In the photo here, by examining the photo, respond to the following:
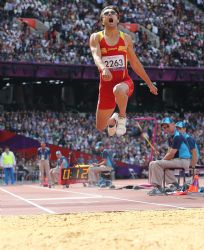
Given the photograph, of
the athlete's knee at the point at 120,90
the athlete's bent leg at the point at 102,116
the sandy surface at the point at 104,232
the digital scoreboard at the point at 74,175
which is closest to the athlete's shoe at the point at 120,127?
the athlete's bent leg at the point at 102,116

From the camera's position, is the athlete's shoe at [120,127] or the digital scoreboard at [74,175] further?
the digital scoreboard at [74,175]

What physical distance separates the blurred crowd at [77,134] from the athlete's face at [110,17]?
1848cm

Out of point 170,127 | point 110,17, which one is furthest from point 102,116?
A: point 170,127

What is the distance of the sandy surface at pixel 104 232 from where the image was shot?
5258 mm

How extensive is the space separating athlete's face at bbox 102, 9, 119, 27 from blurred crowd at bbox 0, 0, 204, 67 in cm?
2010

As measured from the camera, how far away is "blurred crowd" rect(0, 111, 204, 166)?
27000 millimetres

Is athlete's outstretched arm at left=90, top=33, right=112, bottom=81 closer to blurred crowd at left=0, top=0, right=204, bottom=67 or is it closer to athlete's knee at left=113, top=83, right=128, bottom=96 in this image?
athlete's knee at left=113, top=83, right=128, bottom=96

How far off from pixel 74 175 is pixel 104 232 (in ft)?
38.0

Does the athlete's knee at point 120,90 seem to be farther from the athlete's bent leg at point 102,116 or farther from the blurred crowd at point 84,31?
the blurred crowd at point 84,31

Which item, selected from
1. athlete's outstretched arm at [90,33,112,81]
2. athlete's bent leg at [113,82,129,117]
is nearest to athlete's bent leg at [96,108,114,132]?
athlete's bent leg at [113,82,129,117]

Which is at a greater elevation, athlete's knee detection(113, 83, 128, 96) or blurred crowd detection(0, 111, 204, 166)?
blurred crowd detection(0, 111, 204, 166)

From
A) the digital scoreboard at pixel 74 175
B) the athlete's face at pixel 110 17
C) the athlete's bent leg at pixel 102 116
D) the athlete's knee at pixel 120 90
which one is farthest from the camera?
the digital scoreboard at pixel 74 175

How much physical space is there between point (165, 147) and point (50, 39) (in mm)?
7892

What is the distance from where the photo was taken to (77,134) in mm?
27812
